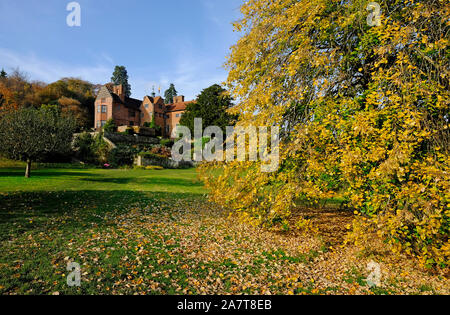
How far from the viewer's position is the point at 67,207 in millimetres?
9867

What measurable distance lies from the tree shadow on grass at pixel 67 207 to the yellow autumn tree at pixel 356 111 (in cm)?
447

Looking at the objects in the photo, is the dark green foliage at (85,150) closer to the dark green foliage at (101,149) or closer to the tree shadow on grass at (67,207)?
the dark green foliage at (101,149)

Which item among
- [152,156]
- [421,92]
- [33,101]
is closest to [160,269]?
[421,92]

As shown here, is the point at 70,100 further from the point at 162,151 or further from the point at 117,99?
the point at 162,151

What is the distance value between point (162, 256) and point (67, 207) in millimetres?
6113

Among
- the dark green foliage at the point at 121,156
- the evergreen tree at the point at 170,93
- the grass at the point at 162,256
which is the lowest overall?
the grass at the point at 162,256

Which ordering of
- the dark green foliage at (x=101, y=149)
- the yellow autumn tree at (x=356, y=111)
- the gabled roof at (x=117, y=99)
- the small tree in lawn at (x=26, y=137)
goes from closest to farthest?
the yellow autumn tree at (x=356, y=111)
the small tree in lawn at (x=26, y=137)
the dark green foliage at (x=101, y=149)
the gabled roof at (x=117, y=99)

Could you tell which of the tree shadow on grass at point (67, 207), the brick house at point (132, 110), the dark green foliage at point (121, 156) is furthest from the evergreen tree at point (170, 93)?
the tree shadow on grass at point (67, 207)

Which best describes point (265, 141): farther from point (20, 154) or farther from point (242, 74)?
point (20, 154)

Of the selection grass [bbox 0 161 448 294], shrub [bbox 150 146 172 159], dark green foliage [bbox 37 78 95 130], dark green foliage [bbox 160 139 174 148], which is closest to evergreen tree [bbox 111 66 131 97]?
dark green foliage [bbox 37 78 95 130]

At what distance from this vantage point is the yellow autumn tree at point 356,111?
4602 millimetres

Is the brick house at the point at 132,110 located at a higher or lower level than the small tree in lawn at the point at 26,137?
higher

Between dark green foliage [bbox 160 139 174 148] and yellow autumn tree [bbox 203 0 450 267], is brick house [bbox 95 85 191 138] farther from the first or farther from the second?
yellow autumn tree [bbox 203 0 450 267]

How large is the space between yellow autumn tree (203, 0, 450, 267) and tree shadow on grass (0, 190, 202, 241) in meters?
4.47
